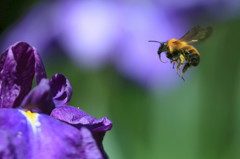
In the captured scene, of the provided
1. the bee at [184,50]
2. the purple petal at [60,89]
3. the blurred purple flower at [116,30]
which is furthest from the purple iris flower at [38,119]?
the blurred purple flower at [116,30]

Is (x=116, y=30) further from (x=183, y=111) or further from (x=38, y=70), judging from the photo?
(x=38, y=70)

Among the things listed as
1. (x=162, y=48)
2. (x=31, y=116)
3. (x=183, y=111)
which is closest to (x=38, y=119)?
(x=31, y=116)

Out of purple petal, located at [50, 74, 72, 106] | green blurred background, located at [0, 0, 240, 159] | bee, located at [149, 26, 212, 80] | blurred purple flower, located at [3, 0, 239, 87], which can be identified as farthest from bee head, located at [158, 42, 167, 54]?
blurred purple flower, located at [3, 0, 239, 87]

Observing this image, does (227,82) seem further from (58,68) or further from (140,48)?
(140,48)

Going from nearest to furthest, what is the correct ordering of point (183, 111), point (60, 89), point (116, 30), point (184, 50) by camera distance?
A: point (60, 89), point (184, 50), point (183, 111), point (116, 30)

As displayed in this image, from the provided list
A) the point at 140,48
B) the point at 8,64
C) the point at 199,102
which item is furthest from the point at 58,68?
the point at 8,64

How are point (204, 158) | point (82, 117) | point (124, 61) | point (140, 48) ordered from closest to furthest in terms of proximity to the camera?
point (82, 117)
point (204, 158)
point (124, 61)
point (140, 48)
